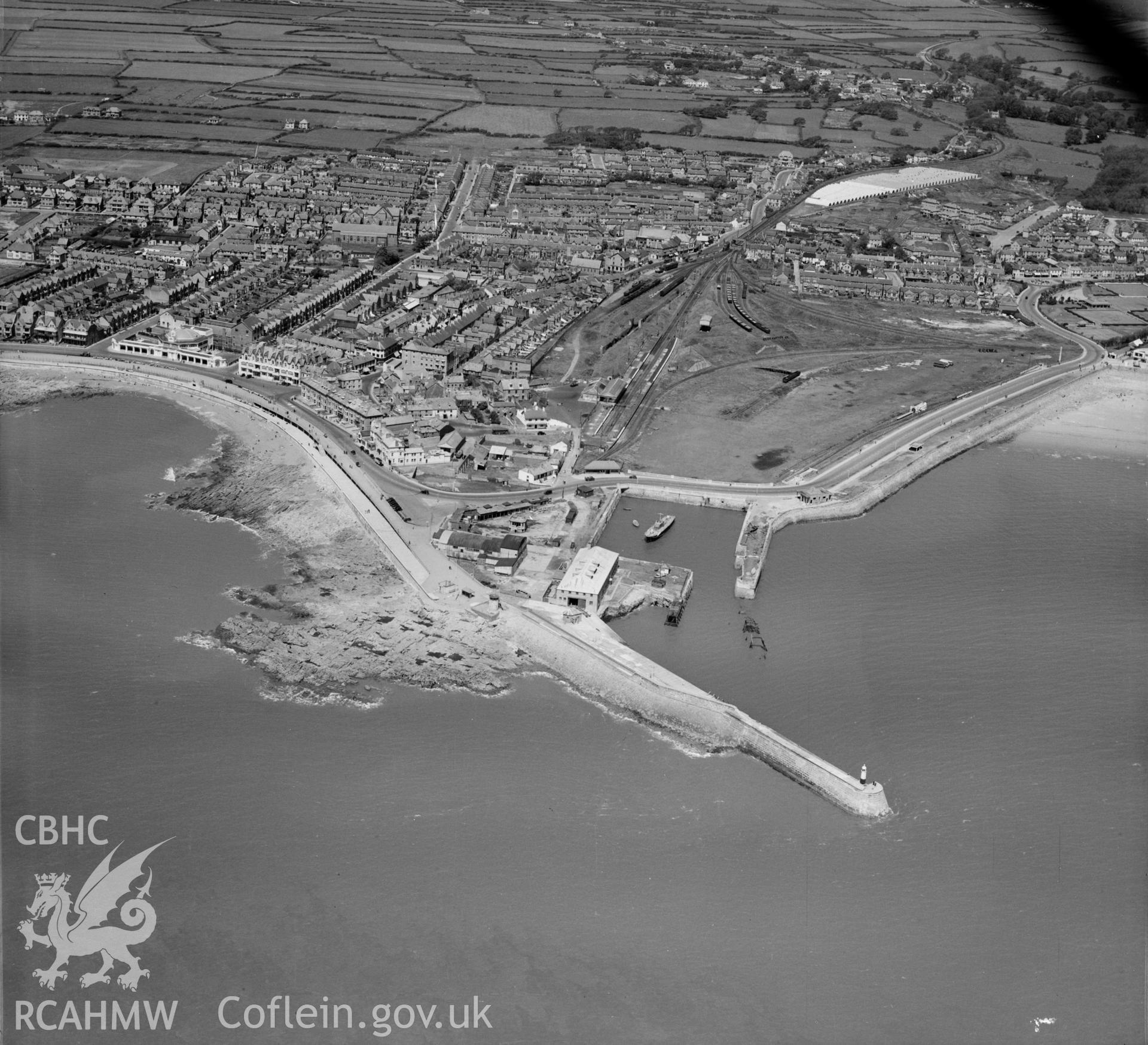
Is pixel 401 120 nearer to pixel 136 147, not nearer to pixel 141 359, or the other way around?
pixel 136 147

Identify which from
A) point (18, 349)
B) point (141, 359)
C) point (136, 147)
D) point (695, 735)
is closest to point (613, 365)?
point (141, 359)

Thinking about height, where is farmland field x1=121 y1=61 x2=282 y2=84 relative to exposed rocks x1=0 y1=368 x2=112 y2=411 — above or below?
above

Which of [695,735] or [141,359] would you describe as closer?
[695,735]

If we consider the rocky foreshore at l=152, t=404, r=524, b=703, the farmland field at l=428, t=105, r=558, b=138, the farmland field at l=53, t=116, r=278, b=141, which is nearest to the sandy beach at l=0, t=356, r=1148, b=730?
the rocky foreshore at l=152, t=404, r=524, b=703

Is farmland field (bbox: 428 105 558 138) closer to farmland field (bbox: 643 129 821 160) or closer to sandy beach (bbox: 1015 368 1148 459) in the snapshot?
farmland field (bbox: 643 129 821 160)

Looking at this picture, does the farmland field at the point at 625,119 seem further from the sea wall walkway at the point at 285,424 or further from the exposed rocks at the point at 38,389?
the exposed rocks at the point at 38,389

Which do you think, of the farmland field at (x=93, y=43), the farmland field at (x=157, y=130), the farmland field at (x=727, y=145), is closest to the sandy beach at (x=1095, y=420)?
the farmland field at (x=727, y=145)

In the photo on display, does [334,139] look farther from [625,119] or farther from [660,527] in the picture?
[660,527]
